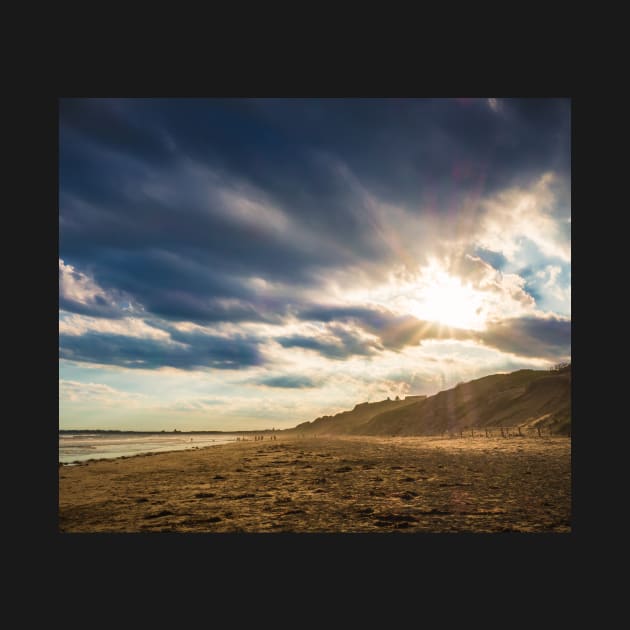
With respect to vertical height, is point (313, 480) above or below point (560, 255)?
below

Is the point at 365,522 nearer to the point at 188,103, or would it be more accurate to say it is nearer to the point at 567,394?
the point at 188,103

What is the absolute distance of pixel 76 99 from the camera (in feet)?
47.9

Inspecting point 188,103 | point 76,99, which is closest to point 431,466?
point 188,103

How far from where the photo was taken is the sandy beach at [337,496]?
1248 centimetres

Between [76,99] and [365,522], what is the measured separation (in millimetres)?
16096

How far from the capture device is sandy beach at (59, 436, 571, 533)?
12484mm

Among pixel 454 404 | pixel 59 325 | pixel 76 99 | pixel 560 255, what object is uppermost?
pixel 76 99

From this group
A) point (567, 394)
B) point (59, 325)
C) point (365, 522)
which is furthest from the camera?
point (567, 394)

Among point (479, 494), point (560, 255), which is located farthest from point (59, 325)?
point (560, 255)

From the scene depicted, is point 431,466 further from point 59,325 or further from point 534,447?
point 59,325

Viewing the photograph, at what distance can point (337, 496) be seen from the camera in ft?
46.7

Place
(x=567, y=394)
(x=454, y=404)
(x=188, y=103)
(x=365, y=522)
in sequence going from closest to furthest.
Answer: (x=365, y=522) < (x=188, y=103) < (x=567, y=394) < (x=454, y=404)

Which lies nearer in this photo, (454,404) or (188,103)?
(188,103)

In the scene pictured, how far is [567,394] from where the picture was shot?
128 ft
